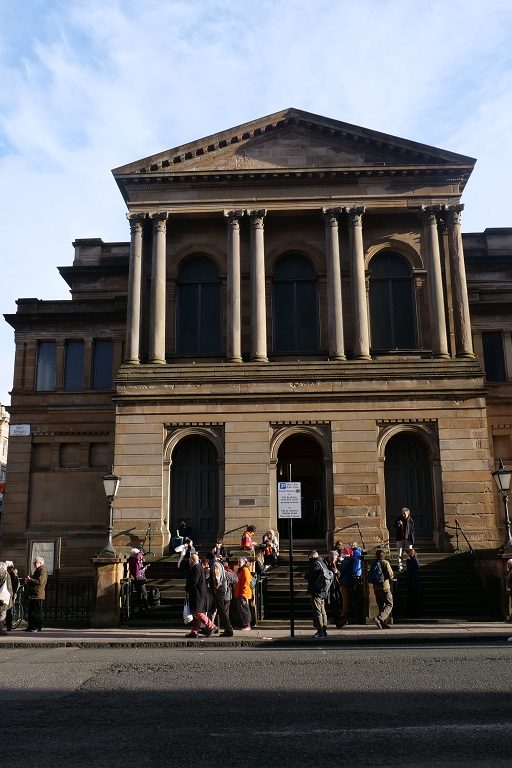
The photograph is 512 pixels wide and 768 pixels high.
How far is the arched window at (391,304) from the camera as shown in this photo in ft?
98.3

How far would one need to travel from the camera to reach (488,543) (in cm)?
2559

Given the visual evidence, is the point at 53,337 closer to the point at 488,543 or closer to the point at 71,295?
the point at 71,295

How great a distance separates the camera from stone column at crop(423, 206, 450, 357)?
2855 centimetres

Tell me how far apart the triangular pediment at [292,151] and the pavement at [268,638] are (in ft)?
61.4

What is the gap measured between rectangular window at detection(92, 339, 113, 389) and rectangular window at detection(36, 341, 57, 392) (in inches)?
74.1

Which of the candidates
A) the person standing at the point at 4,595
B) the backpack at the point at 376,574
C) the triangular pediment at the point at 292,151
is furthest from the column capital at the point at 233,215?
the person standing at the point at 4,595

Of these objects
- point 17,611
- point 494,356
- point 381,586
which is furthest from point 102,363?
point 381,586

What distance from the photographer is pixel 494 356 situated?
35219mm

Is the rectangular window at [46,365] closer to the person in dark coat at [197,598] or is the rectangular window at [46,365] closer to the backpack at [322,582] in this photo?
the person in dark coat at [197,598]

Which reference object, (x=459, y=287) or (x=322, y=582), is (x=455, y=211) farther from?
(x=322, y=582)

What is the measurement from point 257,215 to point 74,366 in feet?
39.1

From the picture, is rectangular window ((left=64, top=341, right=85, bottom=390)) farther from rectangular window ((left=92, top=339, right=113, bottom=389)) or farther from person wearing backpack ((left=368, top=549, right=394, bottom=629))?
person wearing backpack ((left=368, top=549, right=394, bottom=629))

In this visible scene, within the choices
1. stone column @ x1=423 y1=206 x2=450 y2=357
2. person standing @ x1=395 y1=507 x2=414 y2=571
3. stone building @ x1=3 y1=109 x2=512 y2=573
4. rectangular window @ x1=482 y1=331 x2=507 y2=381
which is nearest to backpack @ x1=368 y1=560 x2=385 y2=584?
person standing @ x1=395 y1=507 x2=414 y2=571

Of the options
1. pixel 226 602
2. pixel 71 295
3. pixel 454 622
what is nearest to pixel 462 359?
pixel 454 622
